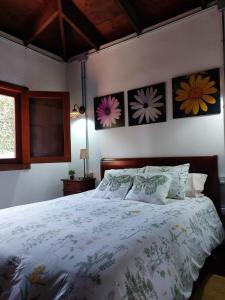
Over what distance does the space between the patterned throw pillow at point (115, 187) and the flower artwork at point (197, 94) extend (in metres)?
1.11

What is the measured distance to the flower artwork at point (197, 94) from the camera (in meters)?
2.76

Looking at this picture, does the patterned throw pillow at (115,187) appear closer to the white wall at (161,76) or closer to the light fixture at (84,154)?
the white wall at (161,76)

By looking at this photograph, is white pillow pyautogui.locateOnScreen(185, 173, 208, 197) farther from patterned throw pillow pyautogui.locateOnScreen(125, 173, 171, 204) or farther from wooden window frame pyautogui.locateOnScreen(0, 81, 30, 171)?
wooden window frame pyautogui.locateOnScreen(0, 81, 30, 171)

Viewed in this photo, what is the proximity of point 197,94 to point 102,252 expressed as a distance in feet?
7.67

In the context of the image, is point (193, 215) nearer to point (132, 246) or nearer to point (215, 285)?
point (215, 285)

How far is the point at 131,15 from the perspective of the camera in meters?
3.05

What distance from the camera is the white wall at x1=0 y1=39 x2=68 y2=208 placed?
10.7ft

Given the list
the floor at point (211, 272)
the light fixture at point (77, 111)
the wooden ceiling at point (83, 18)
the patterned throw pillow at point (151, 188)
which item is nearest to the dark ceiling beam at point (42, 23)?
the wooden ceiling at point (83, 18)

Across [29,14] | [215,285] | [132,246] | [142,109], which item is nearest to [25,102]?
[29,14]

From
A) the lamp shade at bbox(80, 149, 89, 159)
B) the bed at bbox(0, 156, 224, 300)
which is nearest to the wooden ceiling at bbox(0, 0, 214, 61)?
the lamp shade at bbox(80, 149, 89, 159)

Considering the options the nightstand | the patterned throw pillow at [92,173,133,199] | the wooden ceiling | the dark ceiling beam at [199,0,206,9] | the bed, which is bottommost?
the nightstand

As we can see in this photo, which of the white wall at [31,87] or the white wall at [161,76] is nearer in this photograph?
the white wall at [161,76]

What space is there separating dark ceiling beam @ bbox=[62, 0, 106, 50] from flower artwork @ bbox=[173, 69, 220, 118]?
1485 mm

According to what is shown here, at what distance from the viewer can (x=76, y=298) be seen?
99 cm
